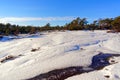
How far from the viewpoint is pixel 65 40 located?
90.9 ft

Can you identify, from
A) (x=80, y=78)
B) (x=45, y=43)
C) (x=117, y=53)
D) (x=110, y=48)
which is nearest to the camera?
(x=80, y=78)

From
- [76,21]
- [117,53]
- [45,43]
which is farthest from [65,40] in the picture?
[76,21]

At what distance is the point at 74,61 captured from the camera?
57.9 feet

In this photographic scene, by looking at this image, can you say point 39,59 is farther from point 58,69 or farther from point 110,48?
point 110,48

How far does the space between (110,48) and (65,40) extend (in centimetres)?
648

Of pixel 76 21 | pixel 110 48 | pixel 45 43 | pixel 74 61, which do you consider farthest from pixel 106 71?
pixel 76 21

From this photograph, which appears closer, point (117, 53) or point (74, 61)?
point (74, 61)

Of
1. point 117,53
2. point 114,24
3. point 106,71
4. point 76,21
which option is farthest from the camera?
point 76,21

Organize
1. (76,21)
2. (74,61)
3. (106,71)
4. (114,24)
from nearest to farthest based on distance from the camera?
(106,71), (74,61), (114,24), (76,21)

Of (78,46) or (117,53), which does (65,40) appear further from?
(117,53)

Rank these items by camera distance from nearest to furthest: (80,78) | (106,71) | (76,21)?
(80,78), (106,71), (76,21)

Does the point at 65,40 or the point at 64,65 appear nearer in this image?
the point at 64,65

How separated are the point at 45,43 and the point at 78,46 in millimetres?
4545

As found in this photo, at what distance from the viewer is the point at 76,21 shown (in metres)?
60.1
